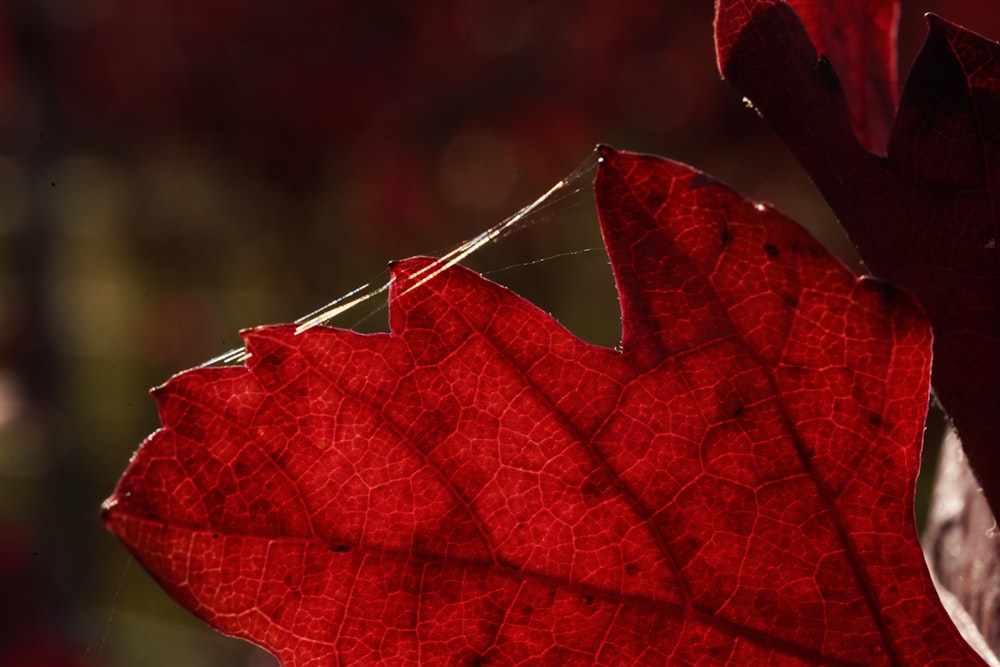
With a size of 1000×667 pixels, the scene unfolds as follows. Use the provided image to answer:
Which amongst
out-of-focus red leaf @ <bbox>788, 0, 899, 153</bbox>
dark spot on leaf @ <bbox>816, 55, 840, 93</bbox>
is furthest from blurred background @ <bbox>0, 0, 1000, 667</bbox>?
dark spot on leaf @ <bbox>816, 55, 840, 93</bbox>

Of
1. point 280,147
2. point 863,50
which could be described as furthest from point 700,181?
point 280,147

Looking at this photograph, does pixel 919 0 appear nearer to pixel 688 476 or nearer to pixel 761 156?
pixel 761 156

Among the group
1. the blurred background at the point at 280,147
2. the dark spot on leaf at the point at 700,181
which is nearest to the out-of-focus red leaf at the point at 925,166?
the dark spot on leaf at the point at 700,181

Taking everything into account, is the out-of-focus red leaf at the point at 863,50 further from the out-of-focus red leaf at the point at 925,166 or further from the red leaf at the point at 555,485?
the red leaf at the point at 555,485

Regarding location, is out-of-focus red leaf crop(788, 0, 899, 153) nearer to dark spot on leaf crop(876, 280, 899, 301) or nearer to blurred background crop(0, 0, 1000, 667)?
dark spot on leaf crop(876, 280, 899, 301)

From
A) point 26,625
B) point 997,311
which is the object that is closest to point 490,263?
point 26,625
